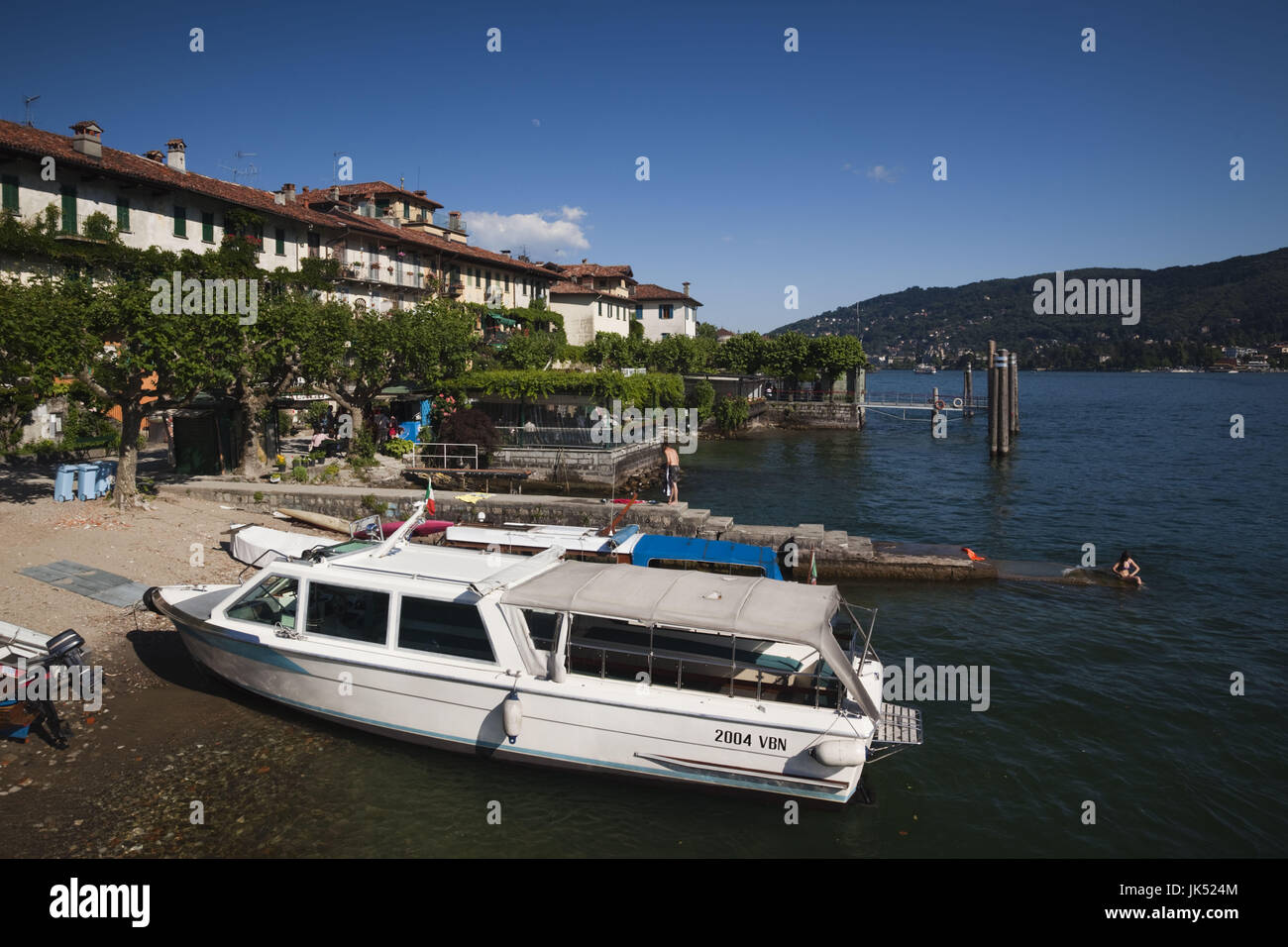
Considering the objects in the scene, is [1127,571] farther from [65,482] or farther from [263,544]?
[65,482]

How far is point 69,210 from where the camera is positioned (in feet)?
98.1

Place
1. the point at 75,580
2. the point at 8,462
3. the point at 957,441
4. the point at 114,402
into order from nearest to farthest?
the point at 75,580 < the point at 114,402 < the point at 8,462 < the point at 957,441

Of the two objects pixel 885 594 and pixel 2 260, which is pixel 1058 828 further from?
pixel 2 260

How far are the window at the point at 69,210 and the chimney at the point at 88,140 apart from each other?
6.06 ft

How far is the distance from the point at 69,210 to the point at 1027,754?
3661 centimetres

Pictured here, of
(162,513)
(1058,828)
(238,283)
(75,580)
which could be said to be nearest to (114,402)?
(162,513)

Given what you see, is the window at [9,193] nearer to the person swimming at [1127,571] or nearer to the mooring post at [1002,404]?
the person swimming at [1127,571]

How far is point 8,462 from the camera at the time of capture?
25906mm

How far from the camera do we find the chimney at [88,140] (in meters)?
30.7

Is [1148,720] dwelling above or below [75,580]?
below

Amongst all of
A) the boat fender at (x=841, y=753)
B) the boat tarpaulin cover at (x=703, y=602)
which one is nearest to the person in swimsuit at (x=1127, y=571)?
the boat tarpaulin cover at (x=703, y=602)

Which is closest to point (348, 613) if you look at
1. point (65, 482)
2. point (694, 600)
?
point (694, 600)

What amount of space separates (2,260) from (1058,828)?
Result: 35180 millimetres

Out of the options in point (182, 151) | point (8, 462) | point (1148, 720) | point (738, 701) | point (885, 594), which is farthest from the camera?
point (182, 151)
